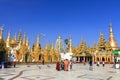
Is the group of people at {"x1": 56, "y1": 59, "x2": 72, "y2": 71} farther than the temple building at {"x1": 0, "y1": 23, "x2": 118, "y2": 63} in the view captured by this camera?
No

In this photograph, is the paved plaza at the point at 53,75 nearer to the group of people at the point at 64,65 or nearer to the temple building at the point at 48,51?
the group of people at the point at 64,65

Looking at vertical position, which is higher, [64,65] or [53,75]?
[64,65]

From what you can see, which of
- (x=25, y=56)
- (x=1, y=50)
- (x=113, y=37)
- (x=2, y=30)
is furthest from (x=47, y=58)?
(x=113, y=37)

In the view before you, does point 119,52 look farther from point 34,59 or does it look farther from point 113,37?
point 113,37

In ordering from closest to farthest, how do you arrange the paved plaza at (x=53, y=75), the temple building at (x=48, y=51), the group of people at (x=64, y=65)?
the paved plaza at (x=53, y=75) < the group of people at (x=64, y=65) < the temple building at (x=48, y=51)

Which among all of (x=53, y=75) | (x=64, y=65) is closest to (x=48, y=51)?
(x=64, y=65)

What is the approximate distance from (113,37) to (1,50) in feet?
230

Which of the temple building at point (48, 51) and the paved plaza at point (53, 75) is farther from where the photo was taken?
the temple building at point (48, 51)

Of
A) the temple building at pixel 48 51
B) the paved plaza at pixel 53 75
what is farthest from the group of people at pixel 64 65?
the temple building at pixel 48 51

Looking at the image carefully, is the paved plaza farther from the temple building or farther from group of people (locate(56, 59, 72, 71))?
the temple building

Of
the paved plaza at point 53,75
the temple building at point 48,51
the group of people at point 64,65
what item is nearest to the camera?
the paved plaza at point 53,75

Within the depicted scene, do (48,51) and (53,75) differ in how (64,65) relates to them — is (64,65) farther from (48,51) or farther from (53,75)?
(48,51)

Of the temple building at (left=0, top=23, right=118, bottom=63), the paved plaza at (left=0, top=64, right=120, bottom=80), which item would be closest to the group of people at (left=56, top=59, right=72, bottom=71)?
the paved plaza at (left=0, top=64, right=120, bottom=80)

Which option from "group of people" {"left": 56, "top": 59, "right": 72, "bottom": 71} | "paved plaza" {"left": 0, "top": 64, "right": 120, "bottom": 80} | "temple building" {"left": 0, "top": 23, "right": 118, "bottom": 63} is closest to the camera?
"paved plaza" {"left": 0, "top": 64, "right": 120, "bottom": 80}
